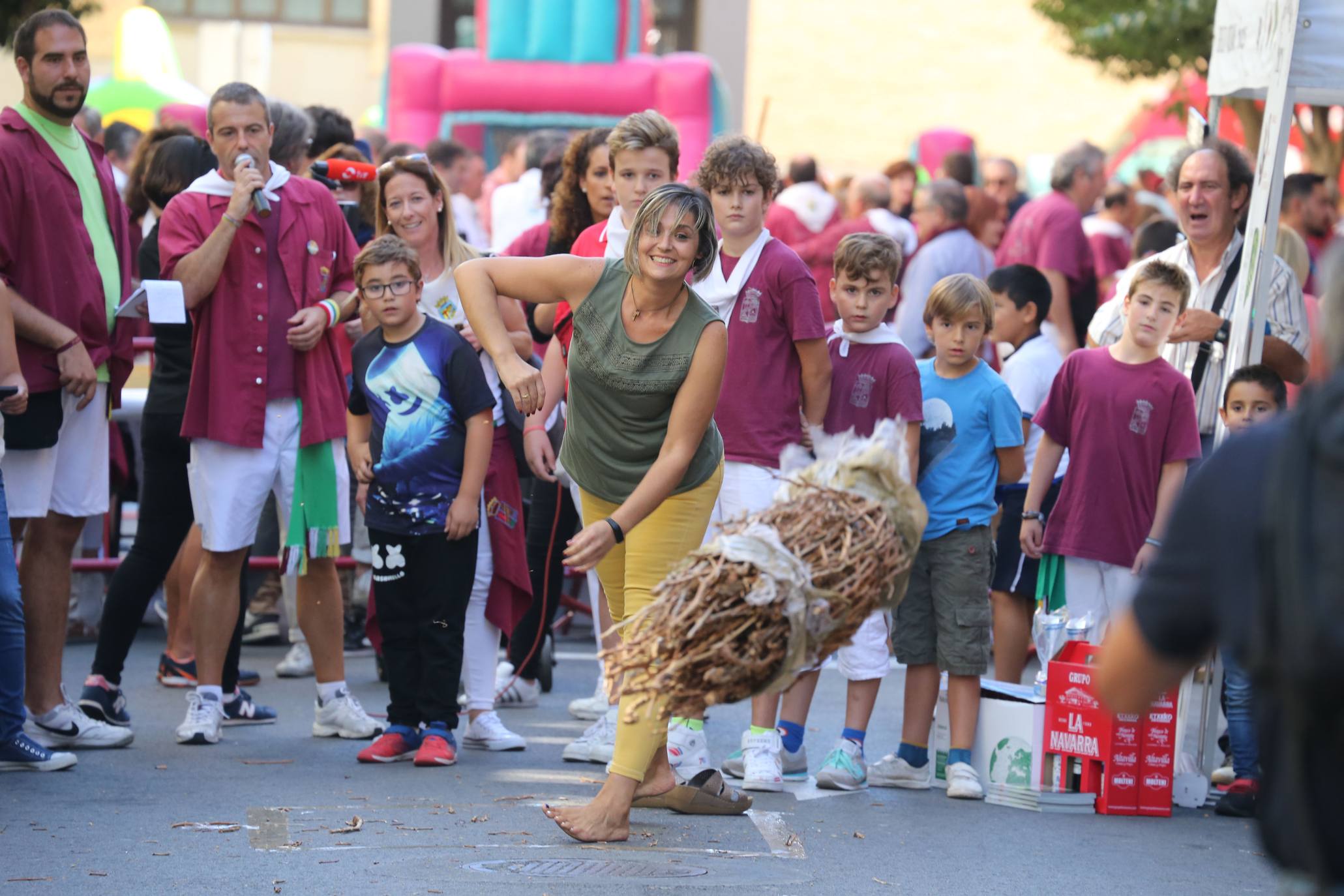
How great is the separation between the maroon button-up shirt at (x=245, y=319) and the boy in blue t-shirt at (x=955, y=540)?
2.24 meters

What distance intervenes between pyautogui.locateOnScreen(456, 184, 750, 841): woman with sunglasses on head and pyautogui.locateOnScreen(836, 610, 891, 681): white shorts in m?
1.14

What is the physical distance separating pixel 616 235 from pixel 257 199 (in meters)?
1.30

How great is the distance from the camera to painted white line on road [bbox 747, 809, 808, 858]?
507cm

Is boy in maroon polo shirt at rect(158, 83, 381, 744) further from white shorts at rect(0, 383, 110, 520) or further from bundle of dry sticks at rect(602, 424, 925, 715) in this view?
bundle of dry sticks at rect(602, 424, 925, 715)

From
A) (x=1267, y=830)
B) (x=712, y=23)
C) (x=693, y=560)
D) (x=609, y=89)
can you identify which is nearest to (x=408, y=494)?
(x=693, y=560)

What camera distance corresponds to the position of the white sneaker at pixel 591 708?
6934 mm

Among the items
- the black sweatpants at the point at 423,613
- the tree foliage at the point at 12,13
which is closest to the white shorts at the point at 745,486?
the black sweatpants at the point at 423,613

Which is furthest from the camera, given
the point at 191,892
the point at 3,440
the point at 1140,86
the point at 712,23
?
the point at 1140,86

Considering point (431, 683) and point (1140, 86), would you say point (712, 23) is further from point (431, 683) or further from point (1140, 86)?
point (431, 683)

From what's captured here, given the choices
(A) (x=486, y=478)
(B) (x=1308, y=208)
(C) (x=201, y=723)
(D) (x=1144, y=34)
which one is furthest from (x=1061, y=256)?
(D) (x=1144, y=34)

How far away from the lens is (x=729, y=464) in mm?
5930

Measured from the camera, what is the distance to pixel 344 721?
21.3 feet

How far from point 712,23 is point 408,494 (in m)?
27.3

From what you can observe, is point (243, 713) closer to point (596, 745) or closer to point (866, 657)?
point (596, 745)
